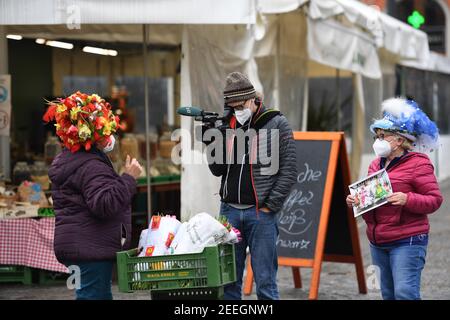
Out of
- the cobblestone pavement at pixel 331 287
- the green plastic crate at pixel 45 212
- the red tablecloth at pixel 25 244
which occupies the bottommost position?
the cobblestone pavement at pixel 331 287

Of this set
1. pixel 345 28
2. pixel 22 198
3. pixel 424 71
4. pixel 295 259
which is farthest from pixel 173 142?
pixel 424 71

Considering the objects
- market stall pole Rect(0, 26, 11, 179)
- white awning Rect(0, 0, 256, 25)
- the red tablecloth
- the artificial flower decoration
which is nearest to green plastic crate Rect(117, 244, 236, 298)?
the artificial flower decoration

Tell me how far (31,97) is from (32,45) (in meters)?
0.74

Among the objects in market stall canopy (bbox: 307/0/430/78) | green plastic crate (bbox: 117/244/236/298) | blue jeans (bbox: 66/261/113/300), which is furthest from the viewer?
market stall canopy (bbox: 307/0/430/78)

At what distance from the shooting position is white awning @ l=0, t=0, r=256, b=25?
819 centimetres

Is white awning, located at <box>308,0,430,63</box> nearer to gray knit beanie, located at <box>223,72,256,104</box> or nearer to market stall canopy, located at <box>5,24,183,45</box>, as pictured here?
market stall canopy, located at <box>5,24,183,45</box>

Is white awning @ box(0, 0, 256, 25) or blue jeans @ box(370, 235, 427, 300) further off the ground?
white awning @ box(0, 0, 256, 25)

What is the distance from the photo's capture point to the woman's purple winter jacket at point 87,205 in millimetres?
5461

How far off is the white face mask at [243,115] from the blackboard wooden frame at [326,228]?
205 cm

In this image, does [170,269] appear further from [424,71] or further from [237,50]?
[424,71]

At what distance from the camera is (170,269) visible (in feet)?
17.4

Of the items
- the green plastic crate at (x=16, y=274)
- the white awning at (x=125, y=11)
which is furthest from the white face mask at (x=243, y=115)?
the green plastic crate at (x=16, y=274)

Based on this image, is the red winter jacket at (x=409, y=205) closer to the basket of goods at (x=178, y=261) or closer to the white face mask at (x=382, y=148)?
the white face mask at (x=382, y=148)

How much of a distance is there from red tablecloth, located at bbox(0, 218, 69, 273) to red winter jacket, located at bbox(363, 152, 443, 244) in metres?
3.75
